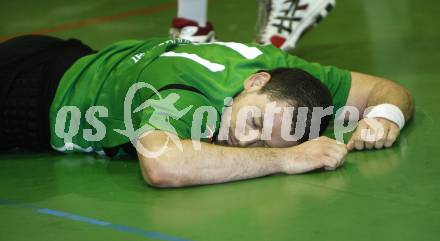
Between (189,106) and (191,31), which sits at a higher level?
(189,106)

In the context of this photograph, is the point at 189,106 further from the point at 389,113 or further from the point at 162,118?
the point at 389,113

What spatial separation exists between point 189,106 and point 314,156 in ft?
1.17

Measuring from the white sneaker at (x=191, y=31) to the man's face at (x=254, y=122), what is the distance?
123 cm

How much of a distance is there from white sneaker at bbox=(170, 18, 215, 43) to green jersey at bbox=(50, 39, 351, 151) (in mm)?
860

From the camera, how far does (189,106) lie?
2.27m

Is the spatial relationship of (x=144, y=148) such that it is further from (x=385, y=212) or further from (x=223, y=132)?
(x=385, y=212)

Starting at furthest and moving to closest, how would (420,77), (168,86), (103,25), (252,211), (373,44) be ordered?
(103,25)
(373,44)
(420,77)
(168,86)
(252,211)

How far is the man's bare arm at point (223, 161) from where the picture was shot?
7.09 feet

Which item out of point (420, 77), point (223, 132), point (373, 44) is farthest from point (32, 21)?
point (223, 132)

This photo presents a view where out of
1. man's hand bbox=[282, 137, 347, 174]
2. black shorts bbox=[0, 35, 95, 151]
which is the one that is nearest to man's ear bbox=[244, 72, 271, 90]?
man's hand bbox=[282, 137, 347, 174]

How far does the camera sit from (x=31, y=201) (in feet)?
7.38

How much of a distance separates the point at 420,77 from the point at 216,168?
133 centimetres

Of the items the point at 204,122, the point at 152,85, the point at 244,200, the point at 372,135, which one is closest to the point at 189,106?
the point at 204,122

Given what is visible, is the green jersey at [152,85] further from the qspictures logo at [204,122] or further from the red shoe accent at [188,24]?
the red shoe accent at [188,24]
